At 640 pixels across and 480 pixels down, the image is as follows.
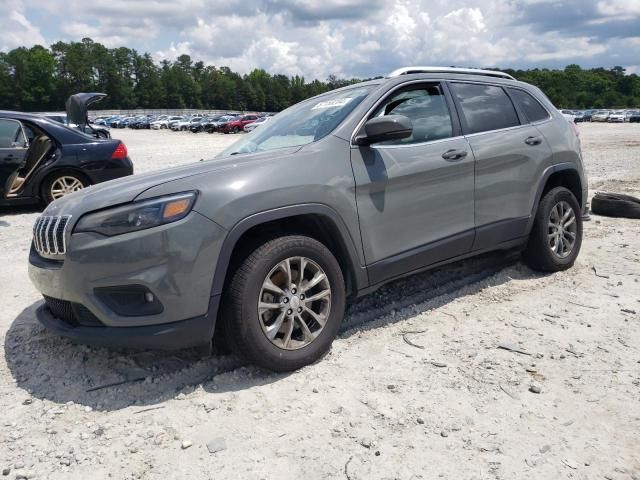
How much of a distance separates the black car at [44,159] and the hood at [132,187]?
17.1 feet

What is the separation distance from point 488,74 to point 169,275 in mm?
3400

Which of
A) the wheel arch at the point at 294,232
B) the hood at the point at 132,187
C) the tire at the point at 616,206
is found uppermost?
the hood at the point at 132,187

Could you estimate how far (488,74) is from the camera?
4863 millimetres

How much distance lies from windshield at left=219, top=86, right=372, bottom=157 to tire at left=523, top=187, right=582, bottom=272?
1.99 meters

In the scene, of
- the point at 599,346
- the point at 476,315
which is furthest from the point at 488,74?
the point at 599,346

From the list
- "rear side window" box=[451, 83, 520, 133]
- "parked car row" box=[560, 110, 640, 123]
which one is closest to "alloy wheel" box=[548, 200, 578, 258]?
"rear side window" box=[451, 83, 520, 133]

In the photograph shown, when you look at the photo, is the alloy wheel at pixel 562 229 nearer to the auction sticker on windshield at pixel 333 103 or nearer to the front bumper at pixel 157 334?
the auction sticker on windshield at pixel 333 103

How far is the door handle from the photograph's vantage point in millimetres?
4039

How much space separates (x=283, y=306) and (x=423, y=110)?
1.88m

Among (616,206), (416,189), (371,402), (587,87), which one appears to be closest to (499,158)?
(416,189)

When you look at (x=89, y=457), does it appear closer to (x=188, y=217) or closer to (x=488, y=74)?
(x=188, y=217)

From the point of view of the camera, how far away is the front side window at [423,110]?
399 centimetres

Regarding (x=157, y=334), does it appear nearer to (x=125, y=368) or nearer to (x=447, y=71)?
(x=125, y=368)

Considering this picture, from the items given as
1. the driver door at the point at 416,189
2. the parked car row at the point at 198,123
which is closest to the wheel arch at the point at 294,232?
the driver door at the point at 416,189
